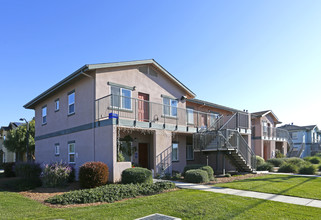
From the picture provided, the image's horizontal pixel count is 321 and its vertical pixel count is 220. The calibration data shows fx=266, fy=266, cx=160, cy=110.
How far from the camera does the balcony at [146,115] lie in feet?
49.3

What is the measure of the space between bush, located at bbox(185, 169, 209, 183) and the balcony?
3.68 m

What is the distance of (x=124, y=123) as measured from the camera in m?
14.4

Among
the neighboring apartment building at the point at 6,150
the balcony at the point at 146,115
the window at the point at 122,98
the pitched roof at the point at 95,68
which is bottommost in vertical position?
the neighboring apartment building at the point at 6,150

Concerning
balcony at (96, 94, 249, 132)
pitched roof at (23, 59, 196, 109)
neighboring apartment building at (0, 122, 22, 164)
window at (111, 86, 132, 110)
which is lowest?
neighboring apartment building at (0, 122, 22, 164)

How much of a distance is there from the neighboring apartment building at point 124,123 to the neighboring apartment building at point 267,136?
999cm

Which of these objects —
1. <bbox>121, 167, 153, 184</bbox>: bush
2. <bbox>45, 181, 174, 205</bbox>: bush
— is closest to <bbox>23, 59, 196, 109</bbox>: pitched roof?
<bbox>121, 167, 153, 184</bbox>: bush

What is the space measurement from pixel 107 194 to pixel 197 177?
5.48 metres

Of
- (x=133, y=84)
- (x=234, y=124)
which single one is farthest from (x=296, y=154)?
(x=133, y=84)

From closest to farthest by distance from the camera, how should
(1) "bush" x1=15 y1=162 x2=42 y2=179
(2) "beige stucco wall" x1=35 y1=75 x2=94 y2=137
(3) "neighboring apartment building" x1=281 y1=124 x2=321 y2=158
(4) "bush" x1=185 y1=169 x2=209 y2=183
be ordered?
(4) "bush" x1=185 y1=169 x2=209 y2=183, (1) "bush" x1=15 y1=162 x2=42 y2=179, (2) "beige stucco wall" x1=35 y1=75 x2=94 y2=137, (3) "neighboring apartment building" x1=281 y1=124 x2=321 y2=158

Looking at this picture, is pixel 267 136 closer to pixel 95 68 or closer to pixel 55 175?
pixel 95 68

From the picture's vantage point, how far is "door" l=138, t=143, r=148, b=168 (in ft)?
58.4

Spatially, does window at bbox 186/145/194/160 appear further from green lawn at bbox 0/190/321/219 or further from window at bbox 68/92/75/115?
green lawn at bbox 0/190/321/219

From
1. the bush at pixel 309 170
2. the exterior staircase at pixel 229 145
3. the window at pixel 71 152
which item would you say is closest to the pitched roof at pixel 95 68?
the window at pixel 71 152

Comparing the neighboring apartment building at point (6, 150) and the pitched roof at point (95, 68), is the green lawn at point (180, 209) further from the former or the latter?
the neighboring apartment building at point (6, 150)
